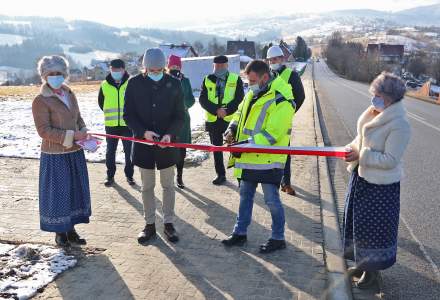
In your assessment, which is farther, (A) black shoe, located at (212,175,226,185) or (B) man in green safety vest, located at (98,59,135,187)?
(A) black shoe, located at (212,175,226,185)

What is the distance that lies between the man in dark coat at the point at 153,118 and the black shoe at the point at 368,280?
6.49ft

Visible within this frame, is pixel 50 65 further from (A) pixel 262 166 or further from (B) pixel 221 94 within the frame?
(B) pixel 221 94

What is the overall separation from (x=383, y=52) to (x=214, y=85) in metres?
113

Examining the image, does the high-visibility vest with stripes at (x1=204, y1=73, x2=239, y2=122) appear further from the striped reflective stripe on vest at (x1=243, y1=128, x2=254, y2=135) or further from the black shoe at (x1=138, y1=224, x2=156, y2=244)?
the black shoe at (x1=138, y1=224, x2=156, y2=244)

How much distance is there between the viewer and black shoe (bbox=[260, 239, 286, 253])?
4523 mm

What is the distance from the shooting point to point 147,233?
4.80 metres

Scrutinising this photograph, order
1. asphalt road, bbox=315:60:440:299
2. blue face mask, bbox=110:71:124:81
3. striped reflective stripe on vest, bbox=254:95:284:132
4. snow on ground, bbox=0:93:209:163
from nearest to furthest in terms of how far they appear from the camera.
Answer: asphalt road, bbox=315:60:440:299 → striped reflective stripe on vest, bbox=254:95:284:132 → blue face mask, bbox=110:71:124:81 → snow on ground, bbox=0:93:209:163

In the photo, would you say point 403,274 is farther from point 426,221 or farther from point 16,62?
point 16,62

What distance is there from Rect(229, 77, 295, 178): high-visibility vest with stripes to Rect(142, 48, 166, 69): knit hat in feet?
3.21

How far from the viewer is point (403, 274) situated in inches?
168

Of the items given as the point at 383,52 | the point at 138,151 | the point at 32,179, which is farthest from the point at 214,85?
the point at 383,52

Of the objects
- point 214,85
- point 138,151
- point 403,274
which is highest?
point 214,85

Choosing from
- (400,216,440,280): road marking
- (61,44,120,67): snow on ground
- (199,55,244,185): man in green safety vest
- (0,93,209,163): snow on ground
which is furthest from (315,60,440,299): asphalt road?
(61,44,120,67): snow on ground

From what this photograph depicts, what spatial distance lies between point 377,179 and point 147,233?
2.54 meters
